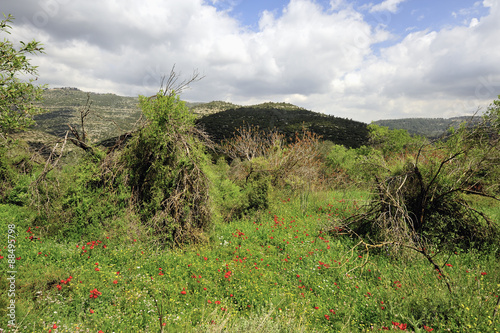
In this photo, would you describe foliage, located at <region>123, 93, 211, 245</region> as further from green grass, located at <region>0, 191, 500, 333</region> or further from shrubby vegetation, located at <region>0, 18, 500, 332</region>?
green grass, located at <region>0, 191, 500, 333</region>

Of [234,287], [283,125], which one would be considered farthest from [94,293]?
[283,125]

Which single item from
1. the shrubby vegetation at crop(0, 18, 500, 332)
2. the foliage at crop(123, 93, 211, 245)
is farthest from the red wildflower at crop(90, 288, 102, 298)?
the foliage at crop(123, 93, 211, 245)

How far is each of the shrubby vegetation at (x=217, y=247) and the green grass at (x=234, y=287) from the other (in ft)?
0.10

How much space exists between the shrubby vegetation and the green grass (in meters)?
0.03

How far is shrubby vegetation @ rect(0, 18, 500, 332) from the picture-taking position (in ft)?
12.1

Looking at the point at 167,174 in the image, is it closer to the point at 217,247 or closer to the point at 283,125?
the point at 217,247

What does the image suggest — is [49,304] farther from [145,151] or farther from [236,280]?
[145,151]

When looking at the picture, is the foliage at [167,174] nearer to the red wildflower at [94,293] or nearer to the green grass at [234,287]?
the green grass at [234,287]

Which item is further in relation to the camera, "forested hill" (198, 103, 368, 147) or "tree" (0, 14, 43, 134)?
"forested hill" (198, 103, 368, 147)

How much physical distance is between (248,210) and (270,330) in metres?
5.95

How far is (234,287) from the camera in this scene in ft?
15.5

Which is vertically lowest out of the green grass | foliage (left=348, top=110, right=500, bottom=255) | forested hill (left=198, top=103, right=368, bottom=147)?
the green grass

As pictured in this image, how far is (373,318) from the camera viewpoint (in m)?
3.95

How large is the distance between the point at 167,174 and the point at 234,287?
3.58 meters
